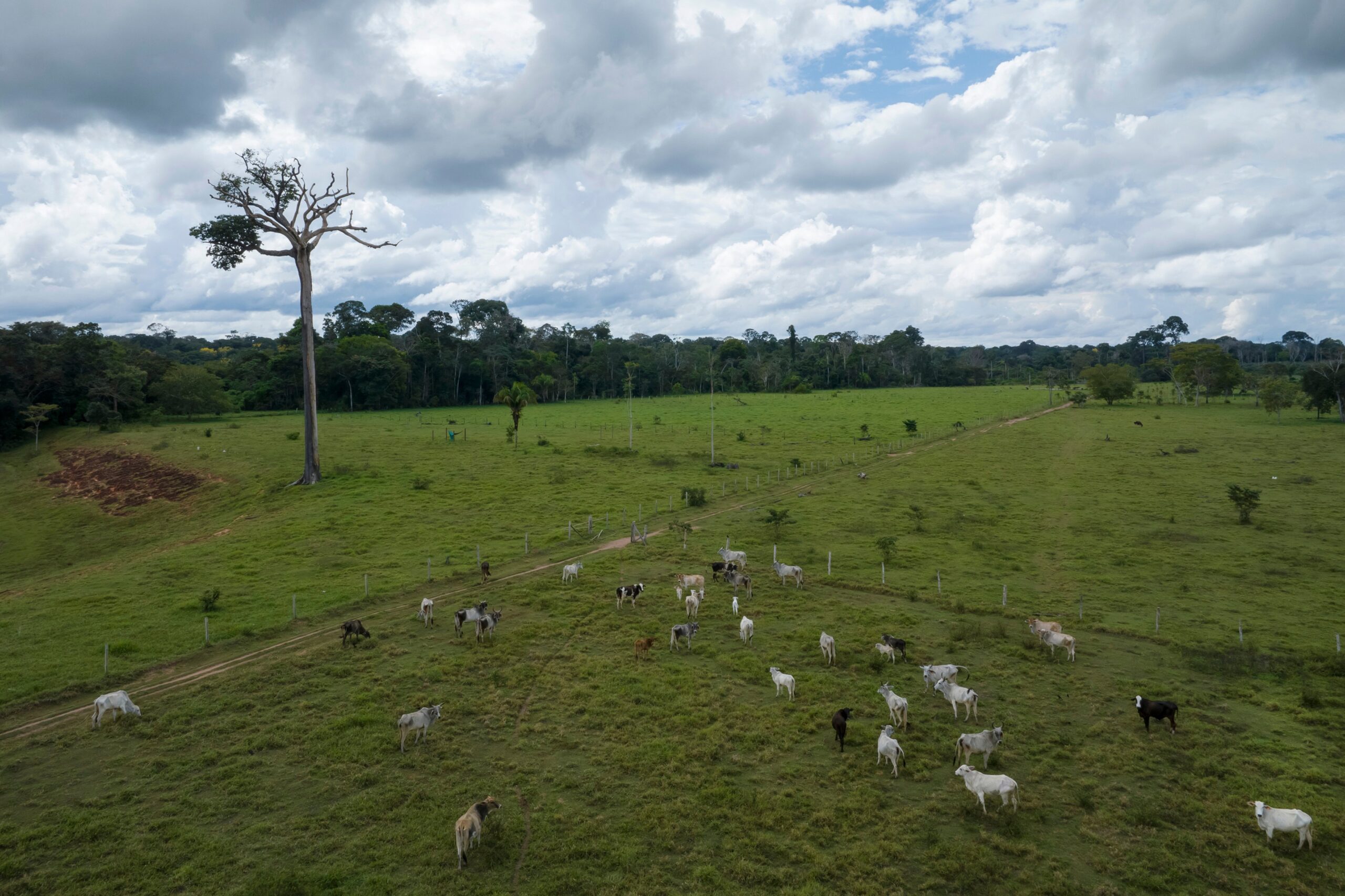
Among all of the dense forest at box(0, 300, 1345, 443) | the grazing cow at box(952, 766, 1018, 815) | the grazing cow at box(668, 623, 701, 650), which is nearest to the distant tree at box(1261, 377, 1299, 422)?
the dense forest at box(0, 300, 1345, 443)

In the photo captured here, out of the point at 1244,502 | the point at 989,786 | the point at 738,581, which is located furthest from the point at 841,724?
the point at 1244,502

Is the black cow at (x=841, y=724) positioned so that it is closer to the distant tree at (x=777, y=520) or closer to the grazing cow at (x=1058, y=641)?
the grazing cow at (x=1058, y=641)

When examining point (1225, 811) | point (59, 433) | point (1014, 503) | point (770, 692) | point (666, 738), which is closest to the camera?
point (1225, 811)

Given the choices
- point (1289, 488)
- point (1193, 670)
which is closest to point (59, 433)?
point (1193, 670)

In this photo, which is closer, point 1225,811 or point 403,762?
point 1225,811

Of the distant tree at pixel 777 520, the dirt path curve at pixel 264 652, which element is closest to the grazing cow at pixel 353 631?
the dirt path curve at pixel 264 652

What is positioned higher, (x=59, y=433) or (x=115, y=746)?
(x=59, y=433)

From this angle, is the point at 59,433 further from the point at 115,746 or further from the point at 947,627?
the point at 947,627
